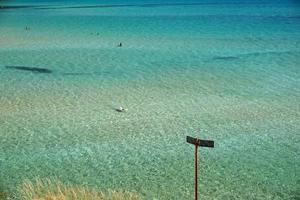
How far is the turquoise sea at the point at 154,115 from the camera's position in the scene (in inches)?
145

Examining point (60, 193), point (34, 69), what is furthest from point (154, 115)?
point (34, 69)

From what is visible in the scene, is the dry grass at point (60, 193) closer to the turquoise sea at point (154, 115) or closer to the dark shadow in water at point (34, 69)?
the turquoise sea at point (154, 115)

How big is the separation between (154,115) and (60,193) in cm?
209

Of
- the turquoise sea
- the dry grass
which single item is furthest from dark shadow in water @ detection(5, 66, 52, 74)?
the dry grass

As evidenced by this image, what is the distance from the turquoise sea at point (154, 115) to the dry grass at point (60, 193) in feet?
0.35

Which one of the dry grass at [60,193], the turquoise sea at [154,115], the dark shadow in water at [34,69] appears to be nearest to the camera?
the dry grass at [60,193]

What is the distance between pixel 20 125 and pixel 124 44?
548 centimetres

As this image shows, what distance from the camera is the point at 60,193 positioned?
10.8 feet

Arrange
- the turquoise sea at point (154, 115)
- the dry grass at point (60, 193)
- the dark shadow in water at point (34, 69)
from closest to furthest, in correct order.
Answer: the dry grass at point (60, 193) < the turquoise sea at point (154, 115) < the dark shadow in water at point (34, 69)

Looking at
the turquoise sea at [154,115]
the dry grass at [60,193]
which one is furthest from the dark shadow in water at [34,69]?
the dry grass at [60,193]

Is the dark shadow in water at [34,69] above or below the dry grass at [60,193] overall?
below

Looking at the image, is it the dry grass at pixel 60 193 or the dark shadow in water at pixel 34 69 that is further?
the dark shadow in water at pixel 34 69

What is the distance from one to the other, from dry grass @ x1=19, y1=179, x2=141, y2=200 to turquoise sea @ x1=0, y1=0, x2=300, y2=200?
11 centimetres

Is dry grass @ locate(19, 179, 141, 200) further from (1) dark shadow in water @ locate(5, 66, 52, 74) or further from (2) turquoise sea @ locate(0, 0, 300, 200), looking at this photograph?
(1) dark shadow in water @ locate(5, 66, 52, 74)
